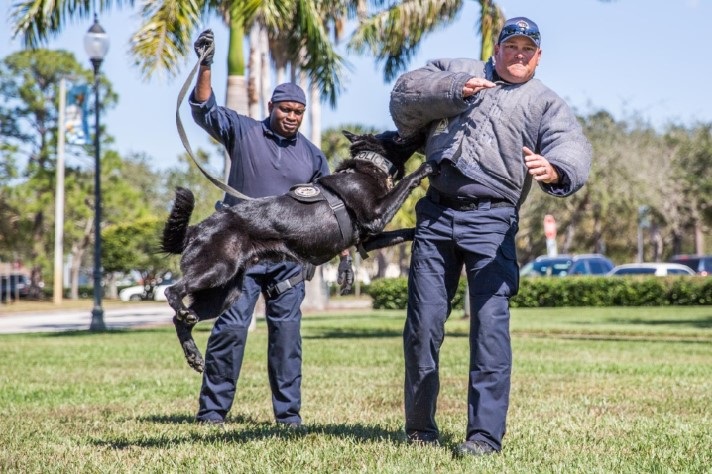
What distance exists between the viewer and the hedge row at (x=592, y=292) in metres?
31.9

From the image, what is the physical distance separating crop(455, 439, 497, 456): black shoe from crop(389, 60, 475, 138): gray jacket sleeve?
167 centimetres

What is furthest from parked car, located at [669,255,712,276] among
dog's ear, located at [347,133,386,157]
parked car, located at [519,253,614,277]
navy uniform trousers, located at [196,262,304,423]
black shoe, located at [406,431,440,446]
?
dog's ear, located at [347,133,386,157]

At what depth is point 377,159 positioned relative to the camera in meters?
5.10

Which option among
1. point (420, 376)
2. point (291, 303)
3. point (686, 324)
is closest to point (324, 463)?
point (420, 376)

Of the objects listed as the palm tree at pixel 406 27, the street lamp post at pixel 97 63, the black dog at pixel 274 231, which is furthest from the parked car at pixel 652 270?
the black dog at pixel 274 231

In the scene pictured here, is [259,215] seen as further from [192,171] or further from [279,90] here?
[192,171]

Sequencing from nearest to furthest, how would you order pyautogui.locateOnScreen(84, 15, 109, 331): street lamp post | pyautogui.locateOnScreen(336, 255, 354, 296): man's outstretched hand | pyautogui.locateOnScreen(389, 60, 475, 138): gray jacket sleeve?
pyautogui.locateOnScreen(389, 60, 475, 138): gray jacket sleeve → pyautogui.locateOnScreen(336, 255, 354, 296): man's outstretched hand → pyautogui.locateOnScreen(84, 15, 109, 331): street lamp post

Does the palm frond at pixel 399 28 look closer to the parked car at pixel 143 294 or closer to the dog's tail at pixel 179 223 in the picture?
the dog's tail at pixel 179 223

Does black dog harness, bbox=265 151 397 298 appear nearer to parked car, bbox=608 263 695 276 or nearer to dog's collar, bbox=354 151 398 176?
dog's collar, bbox=354 151 398 176

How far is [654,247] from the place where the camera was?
2478 inches

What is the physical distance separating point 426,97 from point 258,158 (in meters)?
1.69

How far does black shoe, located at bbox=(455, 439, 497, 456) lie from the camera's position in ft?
16.0

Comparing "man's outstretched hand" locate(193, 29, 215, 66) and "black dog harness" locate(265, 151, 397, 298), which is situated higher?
"man's outstretched hand" locate(193, 29, 215, 66)

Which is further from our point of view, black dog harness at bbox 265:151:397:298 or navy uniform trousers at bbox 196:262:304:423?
navy uniform trousers at bbox 196:262:304:423
